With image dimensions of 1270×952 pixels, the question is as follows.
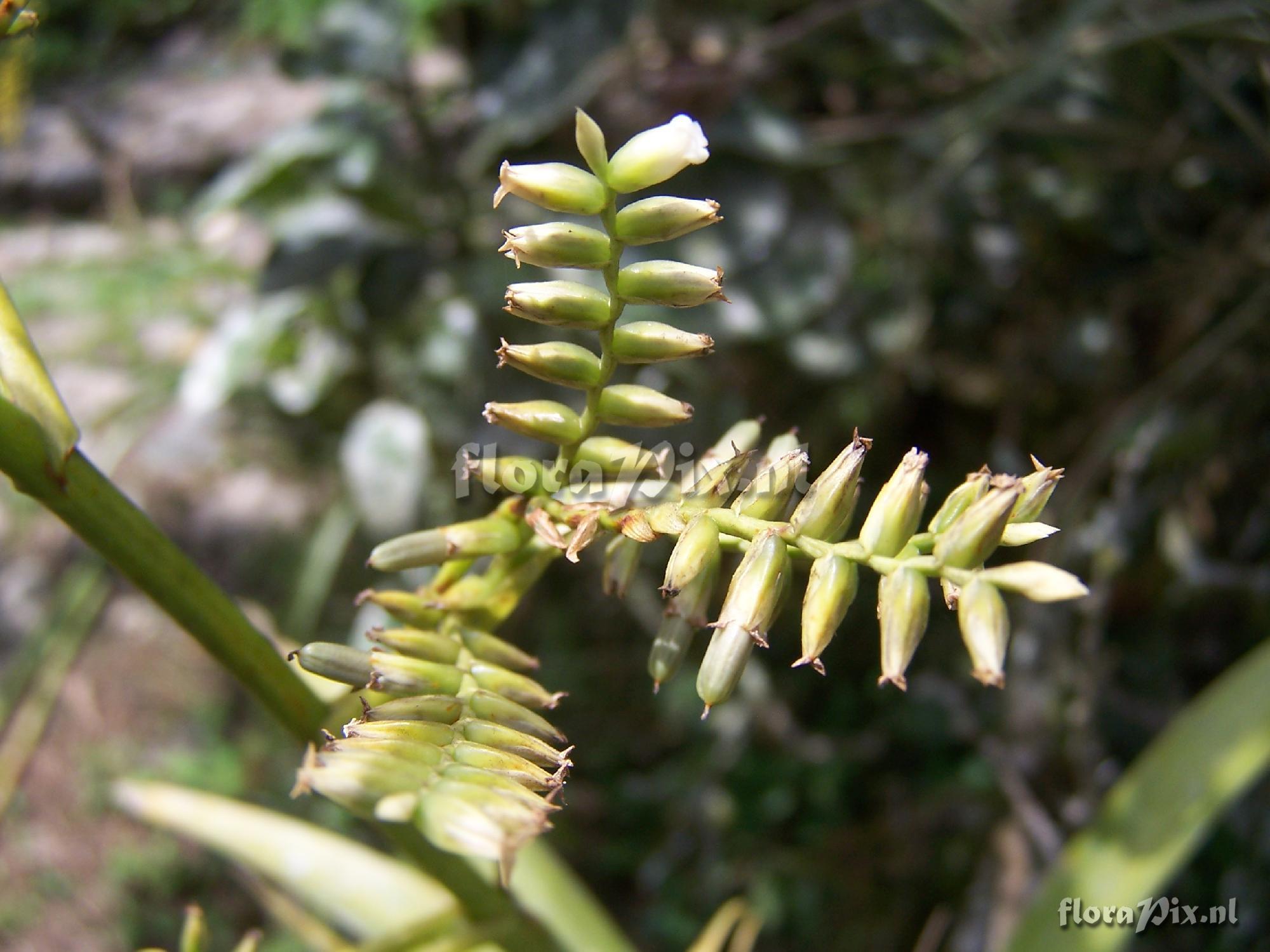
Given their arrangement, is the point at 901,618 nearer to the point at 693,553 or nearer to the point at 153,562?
the point at 693,553

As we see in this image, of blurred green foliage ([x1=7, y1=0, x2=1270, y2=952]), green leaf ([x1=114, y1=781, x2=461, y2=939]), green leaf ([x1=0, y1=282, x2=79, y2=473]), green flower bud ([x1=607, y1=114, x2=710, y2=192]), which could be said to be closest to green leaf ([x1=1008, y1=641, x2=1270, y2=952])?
blurred green foliage ([x1=7, y1=0, x2=1270, y2=952])

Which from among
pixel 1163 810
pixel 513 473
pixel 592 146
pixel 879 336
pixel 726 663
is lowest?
pixel 1163 810

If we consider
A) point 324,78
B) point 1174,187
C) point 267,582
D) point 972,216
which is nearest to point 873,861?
point 972,216

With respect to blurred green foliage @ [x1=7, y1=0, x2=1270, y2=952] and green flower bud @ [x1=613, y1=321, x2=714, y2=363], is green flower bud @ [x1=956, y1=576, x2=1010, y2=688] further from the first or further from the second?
blurred green foliage @ [x1=7, y1=0, x2=1270, y2=952]

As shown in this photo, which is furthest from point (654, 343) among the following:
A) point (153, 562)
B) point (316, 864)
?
point (316, 864)

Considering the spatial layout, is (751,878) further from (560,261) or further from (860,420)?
(560,261)

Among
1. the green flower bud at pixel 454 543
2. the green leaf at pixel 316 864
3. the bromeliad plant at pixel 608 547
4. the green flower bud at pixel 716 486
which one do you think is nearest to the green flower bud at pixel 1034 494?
the bromeliad plant at pixel 608 547
